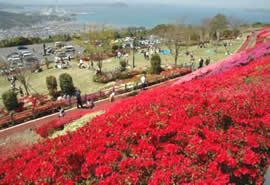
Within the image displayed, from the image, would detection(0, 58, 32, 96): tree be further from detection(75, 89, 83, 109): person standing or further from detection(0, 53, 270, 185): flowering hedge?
detection(0, 53, 270, 185): flowering hedge

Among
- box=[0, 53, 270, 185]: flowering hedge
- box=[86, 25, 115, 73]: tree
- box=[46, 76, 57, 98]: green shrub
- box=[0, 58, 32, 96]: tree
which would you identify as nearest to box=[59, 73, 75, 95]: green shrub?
box=[46, 76, 57, 98]: green shrub

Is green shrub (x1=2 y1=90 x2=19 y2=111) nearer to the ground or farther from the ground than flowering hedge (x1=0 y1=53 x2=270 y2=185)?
nearer to the ground

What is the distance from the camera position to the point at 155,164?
545 cm

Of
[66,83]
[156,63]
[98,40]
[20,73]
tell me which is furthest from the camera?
[98,40]

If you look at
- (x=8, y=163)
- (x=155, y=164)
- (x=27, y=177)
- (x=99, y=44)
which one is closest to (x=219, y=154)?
(x=155, y=164)

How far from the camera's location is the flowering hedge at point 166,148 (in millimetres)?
5055

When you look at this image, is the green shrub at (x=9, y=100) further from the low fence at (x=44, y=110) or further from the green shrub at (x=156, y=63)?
the green shrub at (x=156, y=63)

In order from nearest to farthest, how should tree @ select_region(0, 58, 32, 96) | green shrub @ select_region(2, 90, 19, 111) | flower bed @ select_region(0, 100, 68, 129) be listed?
flower bed @ select_region(0, 100, 68, 129)
green shrub @ select_region(2, 90, 19, 111)
tree @ select_region(0, 58, 32, 96)

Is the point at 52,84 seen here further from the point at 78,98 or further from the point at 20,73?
the point at 78,98

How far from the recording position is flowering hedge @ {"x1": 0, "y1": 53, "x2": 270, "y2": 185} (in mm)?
5055

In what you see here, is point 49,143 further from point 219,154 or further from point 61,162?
point 219,154

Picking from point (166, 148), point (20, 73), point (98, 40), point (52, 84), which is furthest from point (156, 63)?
point (166, 148)

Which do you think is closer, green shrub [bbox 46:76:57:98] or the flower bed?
the flower bed

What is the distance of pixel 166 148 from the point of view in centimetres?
587
